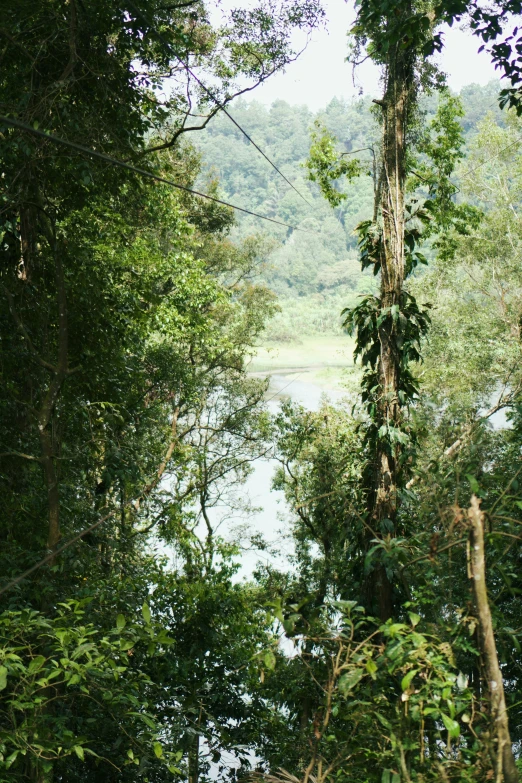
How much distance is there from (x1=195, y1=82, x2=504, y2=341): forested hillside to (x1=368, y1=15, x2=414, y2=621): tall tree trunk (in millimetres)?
13320

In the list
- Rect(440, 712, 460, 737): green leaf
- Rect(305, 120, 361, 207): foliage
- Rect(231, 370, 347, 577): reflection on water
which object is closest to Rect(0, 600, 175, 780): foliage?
Rect(440, 712, 460, 737): green leaf

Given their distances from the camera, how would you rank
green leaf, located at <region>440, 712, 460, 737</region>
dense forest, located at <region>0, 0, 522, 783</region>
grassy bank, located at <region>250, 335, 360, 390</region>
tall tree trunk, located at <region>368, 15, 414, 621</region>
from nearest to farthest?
green leaf, located at <region>440, 712, 460, 737</region> < dense forest, located at <region>0, 0, 522, 783</region> < tall tree trunk, located at <region>368, 15, 414, 621</region> < grassy bank, located at <region>250, 335, 360, 390</region>

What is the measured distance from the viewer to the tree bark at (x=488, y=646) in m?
1.53

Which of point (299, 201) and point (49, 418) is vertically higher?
point (299, 201)

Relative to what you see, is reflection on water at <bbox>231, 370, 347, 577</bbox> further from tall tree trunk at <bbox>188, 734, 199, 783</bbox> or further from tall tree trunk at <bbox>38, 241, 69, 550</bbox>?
tall tree trunk at <bbox>38, 241, 69, 550</bbox>

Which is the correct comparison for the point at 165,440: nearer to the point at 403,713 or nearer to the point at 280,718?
the point at 280,718

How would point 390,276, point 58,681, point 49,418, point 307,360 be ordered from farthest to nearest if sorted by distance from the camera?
point 307,360 → point 390,276 → point 49,418 → point 58,681

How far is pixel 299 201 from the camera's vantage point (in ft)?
93.1

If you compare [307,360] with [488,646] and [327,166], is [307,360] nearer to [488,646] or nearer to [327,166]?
[327,166]

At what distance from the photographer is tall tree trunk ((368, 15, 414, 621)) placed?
150 inches

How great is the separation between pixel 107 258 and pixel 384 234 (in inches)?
112

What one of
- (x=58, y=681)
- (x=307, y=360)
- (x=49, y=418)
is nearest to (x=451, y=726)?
(x=58, y=681)

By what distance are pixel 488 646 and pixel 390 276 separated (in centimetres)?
261

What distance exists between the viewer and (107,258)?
6137mm
